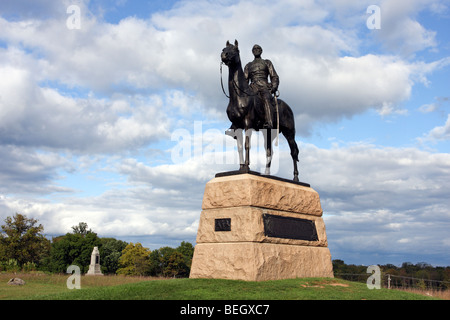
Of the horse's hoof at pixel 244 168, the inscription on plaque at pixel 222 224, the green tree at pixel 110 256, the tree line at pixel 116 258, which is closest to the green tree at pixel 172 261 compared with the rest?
the tree line at pixel 116 258

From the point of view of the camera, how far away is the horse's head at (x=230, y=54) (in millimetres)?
11602

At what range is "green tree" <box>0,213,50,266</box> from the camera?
1459 inches

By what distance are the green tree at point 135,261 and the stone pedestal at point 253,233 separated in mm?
38793

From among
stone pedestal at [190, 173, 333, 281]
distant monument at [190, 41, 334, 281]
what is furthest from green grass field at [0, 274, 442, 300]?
distant monument at [190, 41, 334, 281]

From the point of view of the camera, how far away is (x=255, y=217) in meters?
10.7

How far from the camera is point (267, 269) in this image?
1055 centimetres

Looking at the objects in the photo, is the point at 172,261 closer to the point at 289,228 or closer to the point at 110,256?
the point at 110,256

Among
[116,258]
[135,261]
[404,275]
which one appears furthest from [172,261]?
[404,275]

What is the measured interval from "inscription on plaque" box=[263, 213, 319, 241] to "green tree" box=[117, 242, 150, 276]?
126 feet

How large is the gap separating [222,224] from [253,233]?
107 cm
